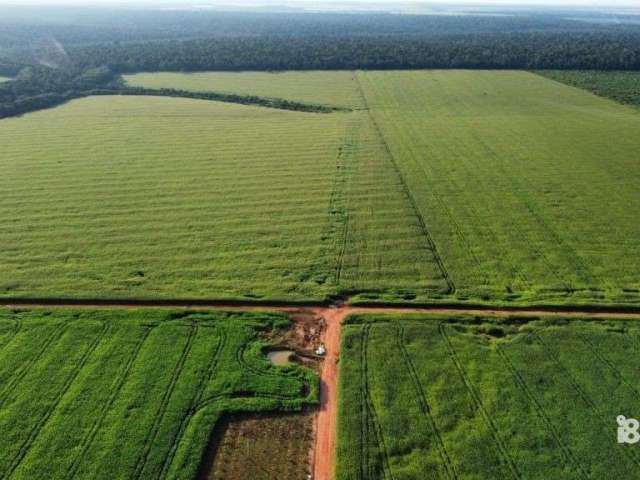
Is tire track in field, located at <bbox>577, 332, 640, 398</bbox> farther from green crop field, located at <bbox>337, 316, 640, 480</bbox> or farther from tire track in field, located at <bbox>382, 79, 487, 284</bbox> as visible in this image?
tire track in field, located at <bbox>382, 79, 487, 284</bbox>

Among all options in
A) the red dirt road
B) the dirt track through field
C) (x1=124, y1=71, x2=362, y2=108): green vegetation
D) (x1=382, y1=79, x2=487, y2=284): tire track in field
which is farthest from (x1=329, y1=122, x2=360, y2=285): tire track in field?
(x1=124, y1=71, x2=362, y2=108): green vegetation

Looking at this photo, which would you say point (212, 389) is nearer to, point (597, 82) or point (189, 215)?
point (189, 215)

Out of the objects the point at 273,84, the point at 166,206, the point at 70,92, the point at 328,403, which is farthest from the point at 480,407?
the point at 70,92

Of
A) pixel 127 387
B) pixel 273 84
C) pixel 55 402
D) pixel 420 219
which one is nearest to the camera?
pixel 55 402

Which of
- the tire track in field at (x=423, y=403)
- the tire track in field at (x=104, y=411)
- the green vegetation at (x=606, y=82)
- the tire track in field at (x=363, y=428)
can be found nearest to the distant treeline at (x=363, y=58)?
the green vegetation at (x=606, y=82)

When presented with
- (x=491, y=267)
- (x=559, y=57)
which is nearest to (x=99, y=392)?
(x=491, y=267)
